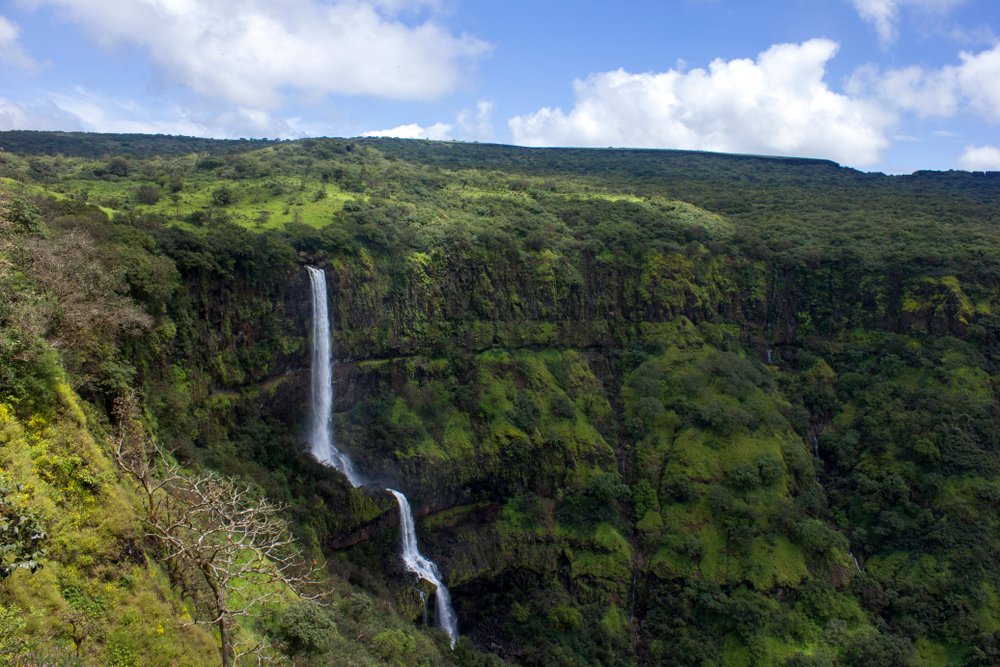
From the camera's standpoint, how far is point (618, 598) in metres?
27.4

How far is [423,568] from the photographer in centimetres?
2591

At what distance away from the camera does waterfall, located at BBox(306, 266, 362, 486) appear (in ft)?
88.6

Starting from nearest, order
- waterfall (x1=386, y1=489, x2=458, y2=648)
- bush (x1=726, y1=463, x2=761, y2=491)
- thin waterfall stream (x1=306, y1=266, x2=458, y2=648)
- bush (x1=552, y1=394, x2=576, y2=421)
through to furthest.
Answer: waterfall (x1=386, y1=489, x2=458, y2=648) < thin waterfall stream (x1=306, y1=266, x2=458, y2=648) < bush (x1=726, y1=463, x2=761, y2=491) < bush (x1=552, y1=394, x2=576, y2=421)

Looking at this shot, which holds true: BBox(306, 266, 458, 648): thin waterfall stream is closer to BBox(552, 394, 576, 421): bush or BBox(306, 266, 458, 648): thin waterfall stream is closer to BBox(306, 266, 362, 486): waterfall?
BBox(306, 266, 362, 486): waterfall

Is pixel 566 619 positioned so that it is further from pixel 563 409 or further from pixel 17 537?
pixel 17 537

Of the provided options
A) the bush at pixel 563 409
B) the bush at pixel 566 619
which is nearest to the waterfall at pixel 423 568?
the bush at pixel 566 619

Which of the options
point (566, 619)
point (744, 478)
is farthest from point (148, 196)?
point (744, 478)

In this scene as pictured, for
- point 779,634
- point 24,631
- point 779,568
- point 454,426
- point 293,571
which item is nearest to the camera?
point 24,631

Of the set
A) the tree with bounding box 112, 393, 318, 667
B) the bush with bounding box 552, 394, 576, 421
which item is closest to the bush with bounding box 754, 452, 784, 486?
the bush with bounding box 552, 394, 576, 421

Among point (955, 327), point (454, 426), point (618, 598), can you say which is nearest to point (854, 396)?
point (955, 327)

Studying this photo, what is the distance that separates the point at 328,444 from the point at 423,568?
754 centimetres

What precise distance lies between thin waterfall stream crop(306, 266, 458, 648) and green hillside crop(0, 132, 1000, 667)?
2.06 feet

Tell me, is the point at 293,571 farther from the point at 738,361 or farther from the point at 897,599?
the point at 738,361

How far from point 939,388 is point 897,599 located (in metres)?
13.8
